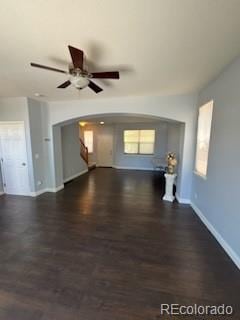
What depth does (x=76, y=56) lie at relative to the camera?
1.84 metres

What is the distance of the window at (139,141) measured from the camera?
8859 mm

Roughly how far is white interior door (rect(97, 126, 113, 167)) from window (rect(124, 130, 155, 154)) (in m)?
0.94

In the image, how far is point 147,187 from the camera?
585cm

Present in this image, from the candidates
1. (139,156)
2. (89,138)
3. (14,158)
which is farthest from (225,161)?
(89,138)

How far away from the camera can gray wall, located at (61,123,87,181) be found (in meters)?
6.34

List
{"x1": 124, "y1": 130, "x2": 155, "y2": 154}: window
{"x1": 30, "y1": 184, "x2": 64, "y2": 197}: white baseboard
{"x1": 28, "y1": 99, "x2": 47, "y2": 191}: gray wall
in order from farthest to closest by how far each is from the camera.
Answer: {"x1": 124, "y1": 130, "x2": 155, "y2": 154}: window
{"x1": 30, "y1": 184, "x2": 64, "y2": 197}: white baseboard
{"x1": 28, "y1": 99, "x2": 47, "y2": 191}: gray wall

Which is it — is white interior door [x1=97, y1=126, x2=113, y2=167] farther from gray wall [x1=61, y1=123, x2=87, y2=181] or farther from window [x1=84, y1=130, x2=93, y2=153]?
gray wall [x1=61, y1=123, x2=87, y2=181]

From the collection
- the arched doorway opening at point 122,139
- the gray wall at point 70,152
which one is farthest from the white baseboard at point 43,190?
the arched doorway opening at point 122,139

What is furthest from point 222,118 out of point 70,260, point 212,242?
point 70,260

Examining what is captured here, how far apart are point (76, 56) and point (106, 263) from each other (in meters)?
2.61

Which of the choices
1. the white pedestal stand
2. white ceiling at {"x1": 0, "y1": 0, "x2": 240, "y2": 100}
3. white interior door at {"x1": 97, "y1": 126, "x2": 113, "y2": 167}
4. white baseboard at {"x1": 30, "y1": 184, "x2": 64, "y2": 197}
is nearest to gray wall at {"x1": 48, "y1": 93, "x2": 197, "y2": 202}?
the white pedestal stand

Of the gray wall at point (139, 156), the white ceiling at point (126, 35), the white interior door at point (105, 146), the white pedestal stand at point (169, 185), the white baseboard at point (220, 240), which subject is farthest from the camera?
the white interior door at point (105, 146)

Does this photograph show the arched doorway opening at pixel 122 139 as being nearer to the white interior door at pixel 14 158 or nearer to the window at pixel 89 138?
the window at pixel 89 138

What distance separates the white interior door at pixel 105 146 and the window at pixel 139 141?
3.09 ft
